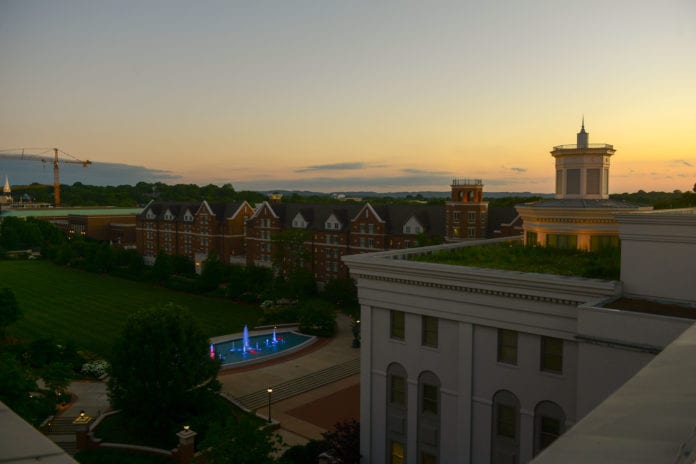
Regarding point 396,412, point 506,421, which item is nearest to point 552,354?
point 506,421

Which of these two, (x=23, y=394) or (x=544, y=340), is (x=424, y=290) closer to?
(x=544, y=340)

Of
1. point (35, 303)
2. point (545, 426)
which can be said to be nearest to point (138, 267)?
point (35, 303)

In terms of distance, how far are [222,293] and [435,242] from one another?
26.2 meters

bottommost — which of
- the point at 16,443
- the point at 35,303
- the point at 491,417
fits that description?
the point at 35,303

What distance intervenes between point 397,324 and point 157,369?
46.9ft

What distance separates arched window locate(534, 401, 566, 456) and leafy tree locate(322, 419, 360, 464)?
26.0 ft

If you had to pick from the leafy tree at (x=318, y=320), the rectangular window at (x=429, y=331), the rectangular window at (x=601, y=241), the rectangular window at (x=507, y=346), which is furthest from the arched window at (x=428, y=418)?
the leafy tree at (x=318, y=320)

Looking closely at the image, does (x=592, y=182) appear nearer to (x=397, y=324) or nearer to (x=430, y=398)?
(x=397, y=324)

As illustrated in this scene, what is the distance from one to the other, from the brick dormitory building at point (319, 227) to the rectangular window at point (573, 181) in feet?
99.8

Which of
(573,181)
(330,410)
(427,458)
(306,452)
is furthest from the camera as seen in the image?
(330,410)

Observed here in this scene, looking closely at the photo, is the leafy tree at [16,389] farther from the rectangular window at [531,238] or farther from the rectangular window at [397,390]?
the rectangular window at [531,238]

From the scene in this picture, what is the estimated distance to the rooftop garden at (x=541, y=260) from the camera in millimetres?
18539

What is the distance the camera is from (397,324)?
20.7 metres

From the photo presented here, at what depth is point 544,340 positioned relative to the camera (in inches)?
668
